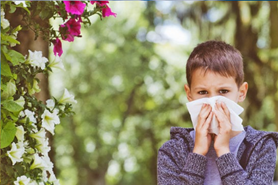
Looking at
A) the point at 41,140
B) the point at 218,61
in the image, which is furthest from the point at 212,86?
the point at 41,140

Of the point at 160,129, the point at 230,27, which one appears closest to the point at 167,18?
the point at 230,27

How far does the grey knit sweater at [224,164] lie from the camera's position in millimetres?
2082

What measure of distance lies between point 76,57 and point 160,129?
4.00m

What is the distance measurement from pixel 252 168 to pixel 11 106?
3.46 feet

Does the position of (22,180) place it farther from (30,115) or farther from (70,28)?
(70,28)

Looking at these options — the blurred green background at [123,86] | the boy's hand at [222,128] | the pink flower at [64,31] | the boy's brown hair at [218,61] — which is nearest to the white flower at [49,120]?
the pink flower at [64,31]

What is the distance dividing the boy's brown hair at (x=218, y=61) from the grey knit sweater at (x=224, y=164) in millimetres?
283

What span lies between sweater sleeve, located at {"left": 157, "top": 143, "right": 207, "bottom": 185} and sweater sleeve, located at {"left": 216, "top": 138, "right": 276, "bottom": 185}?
0.09m

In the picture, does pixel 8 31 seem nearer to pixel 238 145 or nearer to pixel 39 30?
pixel 39 30

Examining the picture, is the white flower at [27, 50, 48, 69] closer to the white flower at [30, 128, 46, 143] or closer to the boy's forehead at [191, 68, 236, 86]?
the white flower at [30, 128, 46, 143]

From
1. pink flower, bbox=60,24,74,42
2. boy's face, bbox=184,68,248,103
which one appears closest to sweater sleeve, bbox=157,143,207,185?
boy's face, bbox=184,68,248,103

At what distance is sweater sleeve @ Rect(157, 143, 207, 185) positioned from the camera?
212 cm

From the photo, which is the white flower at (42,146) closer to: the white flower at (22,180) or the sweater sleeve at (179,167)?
the white flower at (22,180)

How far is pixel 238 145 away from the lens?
225cm
